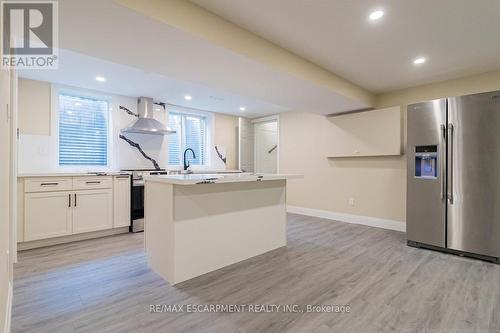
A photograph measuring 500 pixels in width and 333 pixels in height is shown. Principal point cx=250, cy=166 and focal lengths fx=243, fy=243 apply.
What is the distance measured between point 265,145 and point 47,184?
191 inches

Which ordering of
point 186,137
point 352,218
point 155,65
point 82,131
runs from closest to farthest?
point 155,65
point 82,131
point 352,218
point 186,137

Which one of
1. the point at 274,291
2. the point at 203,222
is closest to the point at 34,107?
the point at 203,222

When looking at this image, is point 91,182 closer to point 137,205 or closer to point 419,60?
point 137,205

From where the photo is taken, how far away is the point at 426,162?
10.7ft

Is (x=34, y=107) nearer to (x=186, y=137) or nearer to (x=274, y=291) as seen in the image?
(x=186, y=137)

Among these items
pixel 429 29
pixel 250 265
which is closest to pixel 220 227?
pixel 250 265

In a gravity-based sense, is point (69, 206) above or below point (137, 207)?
above

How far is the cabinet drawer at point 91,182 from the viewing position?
11.6 feet

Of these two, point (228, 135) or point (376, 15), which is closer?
point (376, 15)

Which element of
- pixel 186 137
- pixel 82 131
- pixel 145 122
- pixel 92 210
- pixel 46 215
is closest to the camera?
pixel 46 215

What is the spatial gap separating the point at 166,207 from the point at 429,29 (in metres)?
3.03

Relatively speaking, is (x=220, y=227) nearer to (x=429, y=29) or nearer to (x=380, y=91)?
(x=429, y=29)

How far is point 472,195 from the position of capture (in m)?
2.88

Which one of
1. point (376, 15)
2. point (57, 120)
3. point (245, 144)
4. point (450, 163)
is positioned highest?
point (376, 15)
